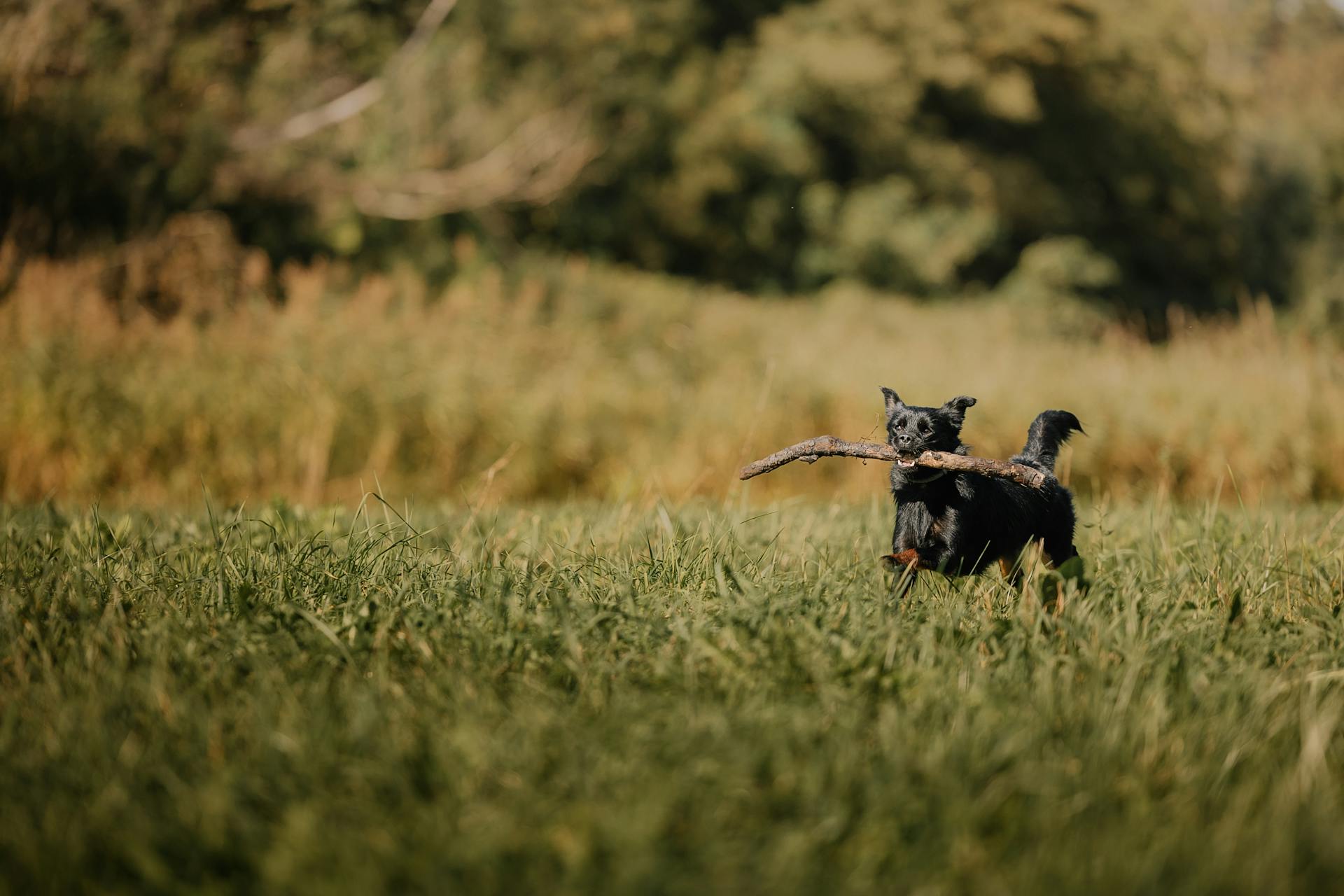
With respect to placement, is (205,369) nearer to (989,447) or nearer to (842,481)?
(842,481)

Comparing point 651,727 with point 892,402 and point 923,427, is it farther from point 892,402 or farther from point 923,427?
point 892,402

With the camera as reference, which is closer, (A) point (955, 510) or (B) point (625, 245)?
(A) point (955, 510)

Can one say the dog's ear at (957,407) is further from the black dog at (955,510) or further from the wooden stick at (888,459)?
the wooden stick at (888,459)

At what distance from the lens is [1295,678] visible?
2.06 meters

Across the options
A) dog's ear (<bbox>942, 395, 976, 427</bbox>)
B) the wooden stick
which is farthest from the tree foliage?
dog's ear (<bbox>942, 395, 976, 427</bbox>)

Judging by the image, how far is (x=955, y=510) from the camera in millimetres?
2875

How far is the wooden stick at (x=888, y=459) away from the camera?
2.61m

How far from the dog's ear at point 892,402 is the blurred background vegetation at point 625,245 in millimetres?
639

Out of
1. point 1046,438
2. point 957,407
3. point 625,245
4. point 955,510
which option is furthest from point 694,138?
point 955,510

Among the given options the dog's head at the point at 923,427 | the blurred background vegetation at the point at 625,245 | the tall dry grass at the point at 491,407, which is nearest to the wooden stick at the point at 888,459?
the dog's head at the point at 923,427

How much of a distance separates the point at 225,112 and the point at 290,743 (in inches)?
505

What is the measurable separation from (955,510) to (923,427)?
26 centimetres

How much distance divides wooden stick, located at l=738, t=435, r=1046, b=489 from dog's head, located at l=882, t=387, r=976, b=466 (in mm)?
50

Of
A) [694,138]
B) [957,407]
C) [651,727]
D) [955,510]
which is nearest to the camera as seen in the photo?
[651,727]
